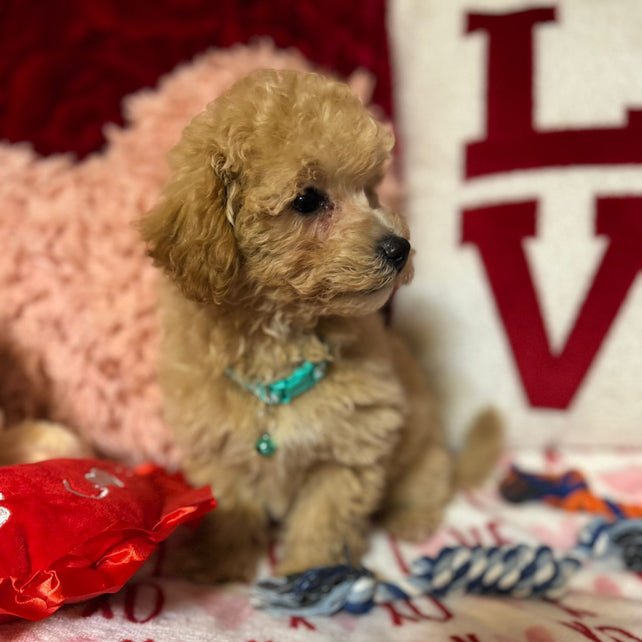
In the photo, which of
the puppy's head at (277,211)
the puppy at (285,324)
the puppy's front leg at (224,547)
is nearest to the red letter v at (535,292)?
the puppy at (285,324)

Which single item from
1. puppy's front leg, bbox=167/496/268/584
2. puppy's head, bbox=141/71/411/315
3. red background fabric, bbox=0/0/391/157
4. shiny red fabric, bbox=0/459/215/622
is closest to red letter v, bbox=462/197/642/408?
red background fabric, bbox=0/0/391/157

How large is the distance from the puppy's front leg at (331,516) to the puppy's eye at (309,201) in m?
0.60

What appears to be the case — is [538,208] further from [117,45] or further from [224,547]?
[117,45]

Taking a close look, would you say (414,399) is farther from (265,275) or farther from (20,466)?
(20,466)

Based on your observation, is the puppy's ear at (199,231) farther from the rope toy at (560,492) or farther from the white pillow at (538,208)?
the rope toy at (560,492)

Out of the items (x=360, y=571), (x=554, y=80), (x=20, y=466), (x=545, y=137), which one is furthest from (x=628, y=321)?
(x=20, y=466)

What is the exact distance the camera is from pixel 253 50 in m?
2.00

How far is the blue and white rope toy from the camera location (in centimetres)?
139

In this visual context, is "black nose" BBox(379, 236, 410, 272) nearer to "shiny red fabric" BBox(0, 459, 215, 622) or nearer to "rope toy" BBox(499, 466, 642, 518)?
"shiny red fabric" BBox(0, 459, 215, 622)

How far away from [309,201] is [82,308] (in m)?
0.81

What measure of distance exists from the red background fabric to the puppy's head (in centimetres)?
88

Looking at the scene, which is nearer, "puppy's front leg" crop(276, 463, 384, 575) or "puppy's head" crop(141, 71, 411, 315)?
"puppy's head" crop(141, 71, 411, 315)

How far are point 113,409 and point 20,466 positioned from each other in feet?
1.70

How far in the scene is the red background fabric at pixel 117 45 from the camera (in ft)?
6.68
